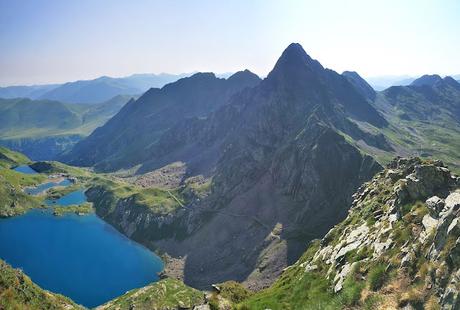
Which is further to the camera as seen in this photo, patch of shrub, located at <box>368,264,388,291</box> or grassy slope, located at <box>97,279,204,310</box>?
grassy slope, located at <box>97,279,204,310</box>

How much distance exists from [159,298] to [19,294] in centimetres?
9164

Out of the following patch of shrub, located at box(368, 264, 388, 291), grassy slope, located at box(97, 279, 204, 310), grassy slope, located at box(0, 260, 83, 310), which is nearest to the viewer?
patch of shrub, located at box(368, 264, 388, 291)

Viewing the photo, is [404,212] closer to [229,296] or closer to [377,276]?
[377,276]

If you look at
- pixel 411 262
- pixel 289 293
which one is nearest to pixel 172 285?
pixel 289 293

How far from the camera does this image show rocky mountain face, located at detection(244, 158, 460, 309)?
3603cm

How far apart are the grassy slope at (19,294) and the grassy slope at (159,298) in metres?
72.8

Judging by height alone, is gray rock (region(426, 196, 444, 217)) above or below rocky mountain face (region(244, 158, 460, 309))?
above

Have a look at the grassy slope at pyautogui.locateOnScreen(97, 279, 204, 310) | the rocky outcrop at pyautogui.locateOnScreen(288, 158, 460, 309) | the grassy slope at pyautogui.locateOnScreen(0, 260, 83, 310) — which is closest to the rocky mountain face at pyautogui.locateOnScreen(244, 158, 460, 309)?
the rocky outcrop at pyautogui.locateOnScreen(288, 158, 460, 309)

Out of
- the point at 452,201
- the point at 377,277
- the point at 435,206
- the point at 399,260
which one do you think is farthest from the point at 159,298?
the point at 452,201

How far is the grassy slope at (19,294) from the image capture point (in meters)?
46.3

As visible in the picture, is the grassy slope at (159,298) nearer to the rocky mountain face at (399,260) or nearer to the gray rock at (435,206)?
the rocky mountain face at (399,260)

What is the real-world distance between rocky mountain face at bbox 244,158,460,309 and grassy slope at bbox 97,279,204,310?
72965 millimetres

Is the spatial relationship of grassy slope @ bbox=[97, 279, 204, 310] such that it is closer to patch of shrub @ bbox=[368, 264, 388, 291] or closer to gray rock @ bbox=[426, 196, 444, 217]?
patch of shrub @ bbox=[368, 264, 388, 291]

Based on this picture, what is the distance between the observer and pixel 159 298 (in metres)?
135
